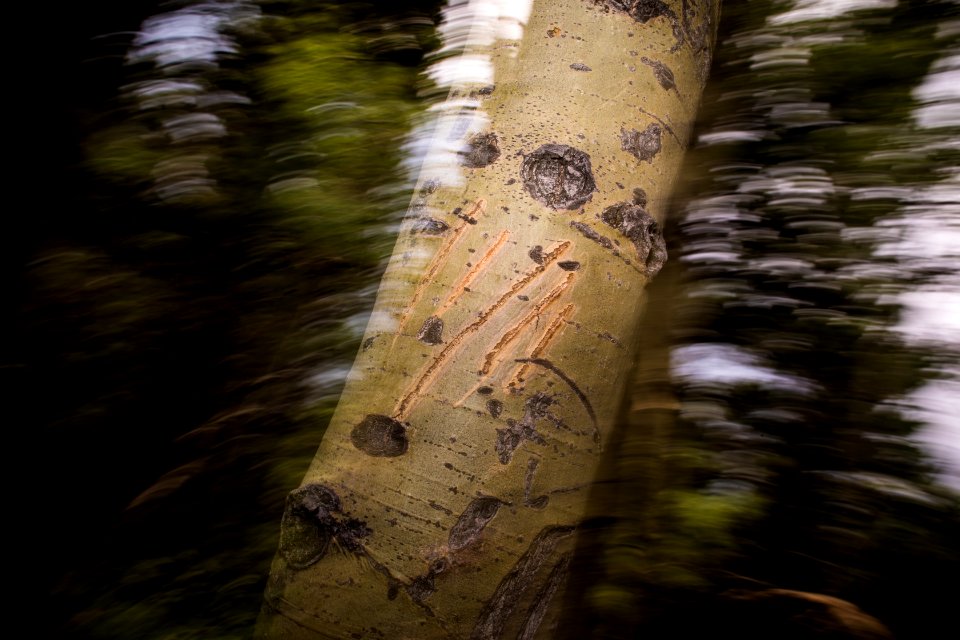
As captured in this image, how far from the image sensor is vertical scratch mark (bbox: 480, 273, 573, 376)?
0.77 meters

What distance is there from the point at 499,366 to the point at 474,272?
0.16m

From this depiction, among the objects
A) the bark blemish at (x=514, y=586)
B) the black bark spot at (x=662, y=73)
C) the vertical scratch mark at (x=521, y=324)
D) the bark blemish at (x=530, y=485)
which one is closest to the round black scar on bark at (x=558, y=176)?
the vertical scratch mark at (x=521, y=324)

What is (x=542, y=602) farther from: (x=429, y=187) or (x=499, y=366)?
(x=429, y=187)

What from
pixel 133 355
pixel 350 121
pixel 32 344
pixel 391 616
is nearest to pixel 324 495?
pixel 391 616

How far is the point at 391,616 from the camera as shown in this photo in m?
0.72

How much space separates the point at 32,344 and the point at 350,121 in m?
0.97

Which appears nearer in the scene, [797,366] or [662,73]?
[662,73]

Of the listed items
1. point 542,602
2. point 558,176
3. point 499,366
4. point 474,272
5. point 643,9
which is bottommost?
point 542,602

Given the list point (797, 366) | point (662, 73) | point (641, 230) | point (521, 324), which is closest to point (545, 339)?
point (521, 324)

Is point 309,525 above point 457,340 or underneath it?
underneath

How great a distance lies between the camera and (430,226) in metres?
0.84

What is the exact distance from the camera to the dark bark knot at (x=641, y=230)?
85cm

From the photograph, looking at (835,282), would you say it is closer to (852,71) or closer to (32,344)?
(852,71)

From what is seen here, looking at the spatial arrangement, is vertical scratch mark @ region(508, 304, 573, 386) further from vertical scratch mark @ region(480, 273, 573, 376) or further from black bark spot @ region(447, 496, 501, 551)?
black bark spot @ region(447, 496, 501, 551)
